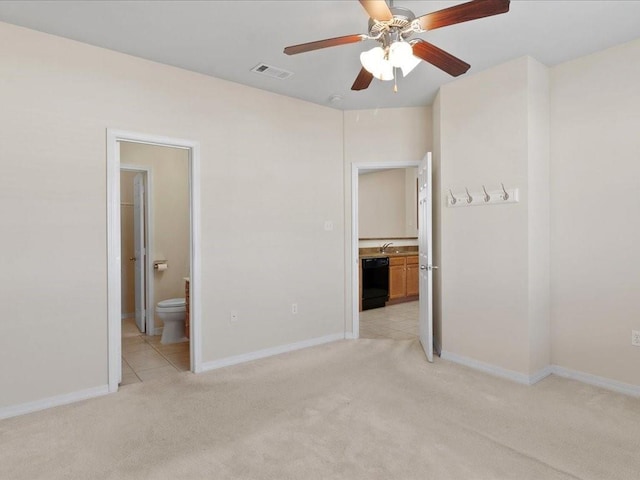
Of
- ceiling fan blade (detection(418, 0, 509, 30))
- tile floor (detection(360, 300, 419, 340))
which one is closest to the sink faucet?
tile floor (detection(360, 300, 419, 340))

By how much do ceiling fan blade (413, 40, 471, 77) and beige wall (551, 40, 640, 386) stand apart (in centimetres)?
158

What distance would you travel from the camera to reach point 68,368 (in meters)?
2.85

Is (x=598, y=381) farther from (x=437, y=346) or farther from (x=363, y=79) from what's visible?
(x=363, y=79)

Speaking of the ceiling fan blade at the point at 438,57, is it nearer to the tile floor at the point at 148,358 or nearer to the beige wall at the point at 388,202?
the tile floor at the point at 148,358

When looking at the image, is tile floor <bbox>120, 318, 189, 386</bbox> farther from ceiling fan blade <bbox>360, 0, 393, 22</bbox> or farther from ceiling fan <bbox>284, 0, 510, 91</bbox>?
ceiling fan blade <bbox>360, 0, 393, 22</bbox>

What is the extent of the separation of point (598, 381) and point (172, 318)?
4052mm

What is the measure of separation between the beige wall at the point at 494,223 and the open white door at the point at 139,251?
3516 mm

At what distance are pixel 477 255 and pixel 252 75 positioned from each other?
2544mm

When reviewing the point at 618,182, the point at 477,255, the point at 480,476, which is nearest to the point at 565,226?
the point at 618,182

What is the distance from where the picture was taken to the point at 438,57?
7.04 feet

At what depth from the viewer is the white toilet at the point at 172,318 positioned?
4367 millimetres

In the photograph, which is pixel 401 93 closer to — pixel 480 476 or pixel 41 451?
→ pixel 480 476

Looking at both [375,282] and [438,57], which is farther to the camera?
[375,282]

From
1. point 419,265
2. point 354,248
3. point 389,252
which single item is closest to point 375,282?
point 389,252
